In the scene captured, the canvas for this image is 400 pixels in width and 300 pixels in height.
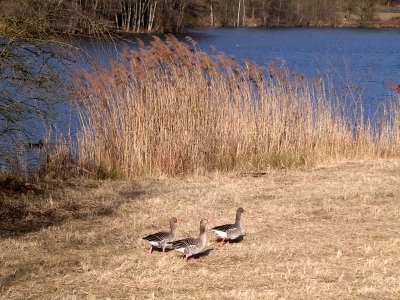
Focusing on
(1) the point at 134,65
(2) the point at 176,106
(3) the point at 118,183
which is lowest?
(3) the point at 118,183

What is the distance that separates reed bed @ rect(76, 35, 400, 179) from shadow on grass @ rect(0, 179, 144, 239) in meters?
1.30

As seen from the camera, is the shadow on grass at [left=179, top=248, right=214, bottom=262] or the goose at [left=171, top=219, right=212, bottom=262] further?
the shadow on grass at [left=179, top=248, right=214, bottom=262]

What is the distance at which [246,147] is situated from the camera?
12.0 meters

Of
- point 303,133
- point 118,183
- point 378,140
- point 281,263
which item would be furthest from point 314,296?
point 378,140

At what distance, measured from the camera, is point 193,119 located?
1145 cm

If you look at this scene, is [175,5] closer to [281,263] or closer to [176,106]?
[176,106]

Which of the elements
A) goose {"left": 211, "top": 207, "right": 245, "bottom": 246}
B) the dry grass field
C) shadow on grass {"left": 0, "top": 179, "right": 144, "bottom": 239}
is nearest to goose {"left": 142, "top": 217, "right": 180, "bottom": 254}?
the dry grass field

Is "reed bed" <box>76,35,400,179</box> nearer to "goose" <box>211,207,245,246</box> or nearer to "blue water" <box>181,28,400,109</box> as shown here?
"blue water" <box>181,28,400,109</box>

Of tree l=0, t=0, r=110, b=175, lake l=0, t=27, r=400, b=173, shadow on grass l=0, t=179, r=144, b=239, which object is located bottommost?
shadow on grass l=0, t=179, r=144, b=239

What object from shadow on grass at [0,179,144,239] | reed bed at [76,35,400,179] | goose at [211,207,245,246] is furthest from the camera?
reed bed at [76,35,400,179]

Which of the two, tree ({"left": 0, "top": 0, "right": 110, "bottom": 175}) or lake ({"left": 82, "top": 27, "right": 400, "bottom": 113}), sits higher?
tree ({"left": 0, "top": 0, "right": 110, "bottom": 175})

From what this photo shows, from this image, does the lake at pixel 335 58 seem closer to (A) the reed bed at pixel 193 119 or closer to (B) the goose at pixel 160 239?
(A) the reed bed at pixel 193 119

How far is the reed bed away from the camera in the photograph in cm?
1119

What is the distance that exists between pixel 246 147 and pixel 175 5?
36.6 m
